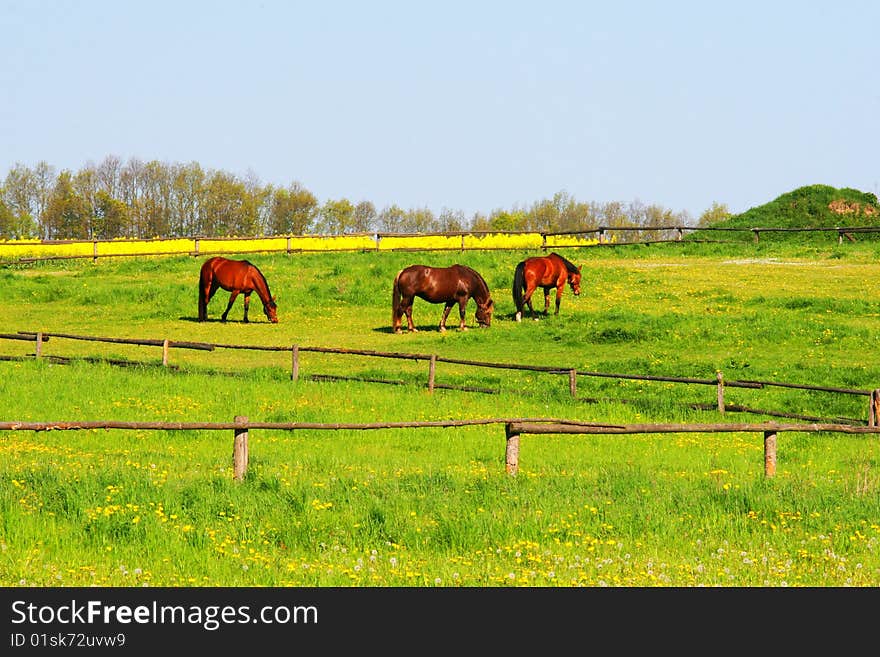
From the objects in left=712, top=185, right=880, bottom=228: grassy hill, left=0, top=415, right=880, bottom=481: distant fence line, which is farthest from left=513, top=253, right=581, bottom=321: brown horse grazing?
left=712, top=185, right=880, bottom=228: grassy hill

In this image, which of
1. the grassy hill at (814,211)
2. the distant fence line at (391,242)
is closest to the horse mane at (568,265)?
the distant fence line at (391,242)

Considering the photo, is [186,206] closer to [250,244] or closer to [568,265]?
[250,244]

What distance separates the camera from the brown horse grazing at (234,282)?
3700 centimetres

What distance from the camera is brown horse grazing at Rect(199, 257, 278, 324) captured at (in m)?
37.0

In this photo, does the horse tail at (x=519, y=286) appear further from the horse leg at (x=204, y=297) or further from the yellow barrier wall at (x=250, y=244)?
the yellow barrier wall at (x=250, y=244)

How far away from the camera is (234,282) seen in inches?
1467

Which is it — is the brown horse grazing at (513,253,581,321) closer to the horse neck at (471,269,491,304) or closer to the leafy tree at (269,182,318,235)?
the horse neck at (471,269,491,304)

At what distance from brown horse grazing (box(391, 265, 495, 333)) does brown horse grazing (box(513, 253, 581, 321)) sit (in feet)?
4.06

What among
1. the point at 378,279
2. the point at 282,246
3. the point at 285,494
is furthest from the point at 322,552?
the point at 282,246

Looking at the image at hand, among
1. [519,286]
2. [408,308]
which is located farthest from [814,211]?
[408,308]

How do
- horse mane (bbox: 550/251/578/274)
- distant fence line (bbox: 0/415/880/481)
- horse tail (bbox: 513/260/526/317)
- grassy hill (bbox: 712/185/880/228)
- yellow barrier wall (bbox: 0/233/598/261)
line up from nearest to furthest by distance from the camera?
distant fence line (bbox: 0/415/880/481) → horse tail (bbox: 513/260/526/317) → horse mane (bbox: 550/251/578/274) → yellow barrier wall (bbox: 0/233/598/261) → grassy hill (bbox: 712/185/880/228)

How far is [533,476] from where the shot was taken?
14883mm

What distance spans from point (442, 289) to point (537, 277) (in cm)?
323

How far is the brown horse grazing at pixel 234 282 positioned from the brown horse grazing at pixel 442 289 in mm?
4454
